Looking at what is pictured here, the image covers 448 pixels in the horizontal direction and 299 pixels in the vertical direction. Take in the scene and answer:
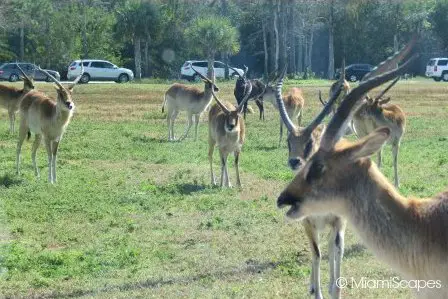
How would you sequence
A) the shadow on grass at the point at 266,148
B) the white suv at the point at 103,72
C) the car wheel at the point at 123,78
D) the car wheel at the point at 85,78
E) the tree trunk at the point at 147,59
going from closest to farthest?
the shadow on grass at the point at 266,148 < the car wheel at the point at 85,78 < the white suv at the point at 103,72 < the car wheel at the point at 123,78 < the tree trunk at the point at 147,59

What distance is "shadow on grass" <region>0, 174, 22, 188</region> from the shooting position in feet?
43.8

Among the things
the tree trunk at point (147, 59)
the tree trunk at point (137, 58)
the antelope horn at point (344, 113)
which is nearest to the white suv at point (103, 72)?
the tree trunk at point (137, 58)

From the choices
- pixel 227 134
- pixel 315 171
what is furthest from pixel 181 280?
pixel 227 134

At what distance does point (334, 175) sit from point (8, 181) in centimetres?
986

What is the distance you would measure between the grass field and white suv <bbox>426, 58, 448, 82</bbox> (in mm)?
37087

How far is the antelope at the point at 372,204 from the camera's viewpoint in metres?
4.56

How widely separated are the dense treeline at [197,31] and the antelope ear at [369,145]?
4773 centimetres

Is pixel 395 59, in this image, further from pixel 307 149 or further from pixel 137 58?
pixel 137 58

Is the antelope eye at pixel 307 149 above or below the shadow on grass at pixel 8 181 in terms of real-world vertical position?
above

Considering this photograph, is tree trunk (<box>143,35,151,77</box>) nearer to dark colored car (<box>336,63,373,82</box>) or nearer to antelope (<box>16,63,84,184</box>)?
dark colored car (<box>336,63,373,82</box>)

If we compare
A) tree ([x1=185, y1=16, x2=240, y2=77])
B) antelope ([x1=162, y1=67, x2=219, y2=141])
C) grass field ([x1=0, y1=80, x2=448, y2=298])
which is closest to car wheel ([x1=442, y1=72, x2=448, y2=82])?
tree ([x1=185, y1=16, x2=240, y2=77])

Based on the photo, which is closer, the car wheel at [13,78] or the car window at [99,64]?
the car wheel at [13,78]

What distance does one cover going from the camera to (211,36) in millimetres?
52188

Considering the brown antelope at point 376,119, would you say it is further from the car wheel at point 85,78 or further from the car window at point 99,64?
the car window at point 99,64
